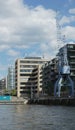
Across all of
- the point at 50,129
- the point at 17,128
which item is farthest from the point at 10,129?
the point at 50,129

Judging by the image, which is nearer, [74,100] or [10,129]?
[10,129]

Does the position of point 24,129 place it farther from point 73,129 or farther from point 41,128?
point 73,129

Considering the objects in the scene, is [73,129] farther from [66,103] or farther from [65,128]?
[66,103]

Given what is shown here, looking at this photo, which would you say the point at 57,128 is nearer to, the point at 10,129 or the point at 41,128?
the point at 41,128

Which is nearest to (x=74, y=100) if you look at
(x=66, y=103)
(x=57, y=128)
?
(x=66, y=103)

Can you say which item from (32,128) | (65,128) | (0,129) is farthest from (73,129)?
(0,129)

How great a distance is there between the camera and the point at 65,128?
2399 inches

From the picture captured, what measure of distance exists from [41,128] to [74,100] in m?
127

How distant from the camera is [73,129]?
5928 centimetres

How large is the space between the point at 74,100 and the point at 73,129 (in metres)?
128

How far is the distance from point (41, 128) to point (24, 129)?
3098 mm

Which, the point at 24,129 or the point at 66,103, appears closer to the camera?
the point at 24,129

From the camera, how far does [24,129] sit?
2336 inches

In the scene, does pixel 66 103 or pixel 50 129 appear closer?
pixel 50 129
